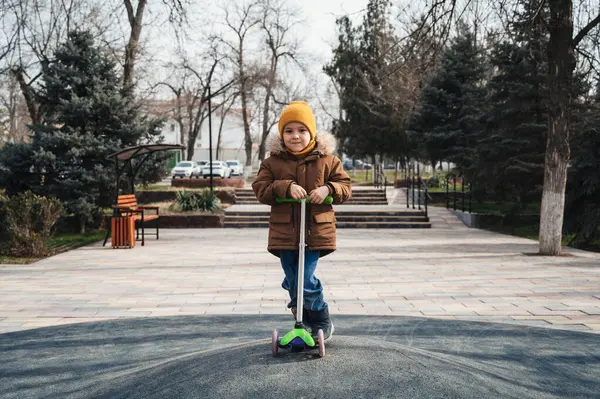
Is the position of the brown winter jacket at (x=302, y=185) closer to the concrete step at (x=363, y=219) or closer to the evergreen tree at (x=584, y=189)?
the evergreen tree at (x=584, y=189)

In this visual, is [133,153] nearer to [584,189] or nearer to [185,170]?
[584,189]

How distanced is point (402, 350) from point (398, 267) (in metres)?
6.52

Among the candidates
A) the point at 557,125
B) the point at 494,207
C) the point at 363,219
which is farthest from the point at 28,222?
the point at 494,207

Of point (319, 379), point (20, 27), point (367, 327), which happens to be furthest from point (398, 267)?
point (20, 27)

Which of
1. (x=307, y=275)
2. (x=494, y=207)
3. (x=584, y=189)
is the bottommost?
(x=494, y=207)

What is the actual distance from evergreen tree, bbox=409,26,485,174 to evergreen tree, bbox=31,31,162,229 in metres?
14.4

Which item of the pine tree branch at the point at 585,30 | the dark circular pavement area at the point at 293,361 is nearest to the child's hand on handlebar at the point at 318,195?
the dark circular pavement area at the point at 293,361

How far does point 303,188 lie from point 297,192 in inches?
7.8

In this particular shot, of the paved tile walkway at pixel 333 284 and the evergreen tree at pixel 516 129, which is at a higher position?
the evergreen tree at pixel 516 129

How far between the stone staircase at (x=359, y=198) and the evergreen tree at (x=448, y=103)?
3.33 m

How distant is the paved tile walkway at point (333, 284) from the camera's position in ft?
23.5

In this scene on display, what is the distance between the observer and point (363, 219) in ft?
68.7

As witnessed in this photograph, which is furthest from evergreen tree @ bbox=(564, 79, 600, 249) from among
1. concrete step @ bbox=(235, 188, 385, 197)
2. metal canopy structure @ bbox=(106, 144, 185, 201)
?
concrete step @ bbox=(235, 188, 385, 197)

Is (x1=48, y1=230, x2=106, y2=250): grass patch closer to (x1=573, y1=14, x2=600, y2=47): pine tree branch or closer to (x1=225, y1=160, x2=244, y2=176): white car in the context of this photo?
(x1=573, y1=14, x2=600, y2=47): pine tree branch
